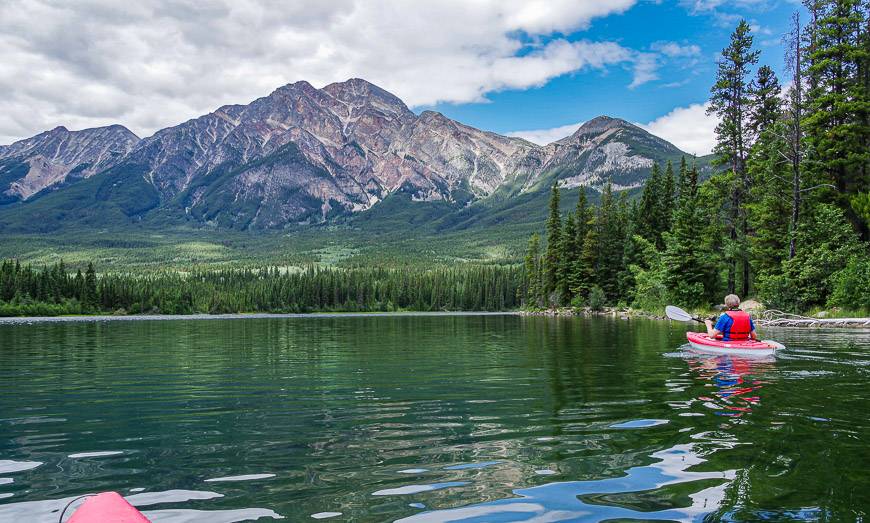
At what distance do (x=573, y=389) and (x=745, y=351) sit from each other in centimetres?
1006

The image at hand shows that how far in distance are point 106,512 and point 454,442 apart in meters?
6.41

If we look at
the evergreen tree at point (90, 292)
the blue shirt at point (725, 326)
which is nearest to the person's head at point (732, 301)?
the blue shirt at point (725, 326)

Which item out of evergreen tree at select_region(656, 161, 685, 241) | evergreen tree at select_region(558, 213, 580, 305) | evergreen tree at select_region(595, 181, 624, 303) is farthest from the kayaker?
evergreen tree at select_region(558, 213, 580, 305)

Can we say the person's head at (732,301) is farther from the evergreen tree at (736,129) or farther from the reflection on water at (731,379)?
the evergreen tree at (736,129)

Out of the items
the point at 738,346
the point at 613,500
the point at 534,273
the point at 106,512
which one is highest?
the point at 534,273

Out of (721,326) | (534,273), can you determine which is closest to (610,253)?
(534,273)

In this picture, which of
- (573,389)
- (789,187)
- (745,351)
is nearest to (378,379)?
(573,389)

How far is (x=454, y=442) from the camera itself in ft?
33.6

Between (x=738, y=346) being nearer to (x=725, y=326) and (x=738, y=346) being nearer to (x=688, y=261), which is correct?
(x=725, y=326)

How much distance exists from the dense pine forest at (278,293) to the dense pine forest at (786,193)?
85.7 m

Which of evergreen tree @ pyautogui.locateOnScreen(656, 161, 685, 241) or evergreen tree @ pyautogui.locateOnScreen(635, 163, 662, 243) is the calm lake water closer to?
evergreen tree @ pyautogui.locateOnScreen(656, 161, 685, 241)

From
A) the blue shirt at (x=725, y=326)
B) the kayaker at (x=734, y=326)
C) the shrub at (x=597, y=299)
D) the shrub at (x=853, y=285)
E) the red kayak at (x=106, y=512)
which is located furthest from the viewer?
the shrub at (x=597, y=299)

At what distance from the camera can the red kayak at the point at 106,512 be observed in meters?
4.72

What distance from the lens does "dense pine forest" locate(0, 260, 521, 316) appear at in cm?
13698
